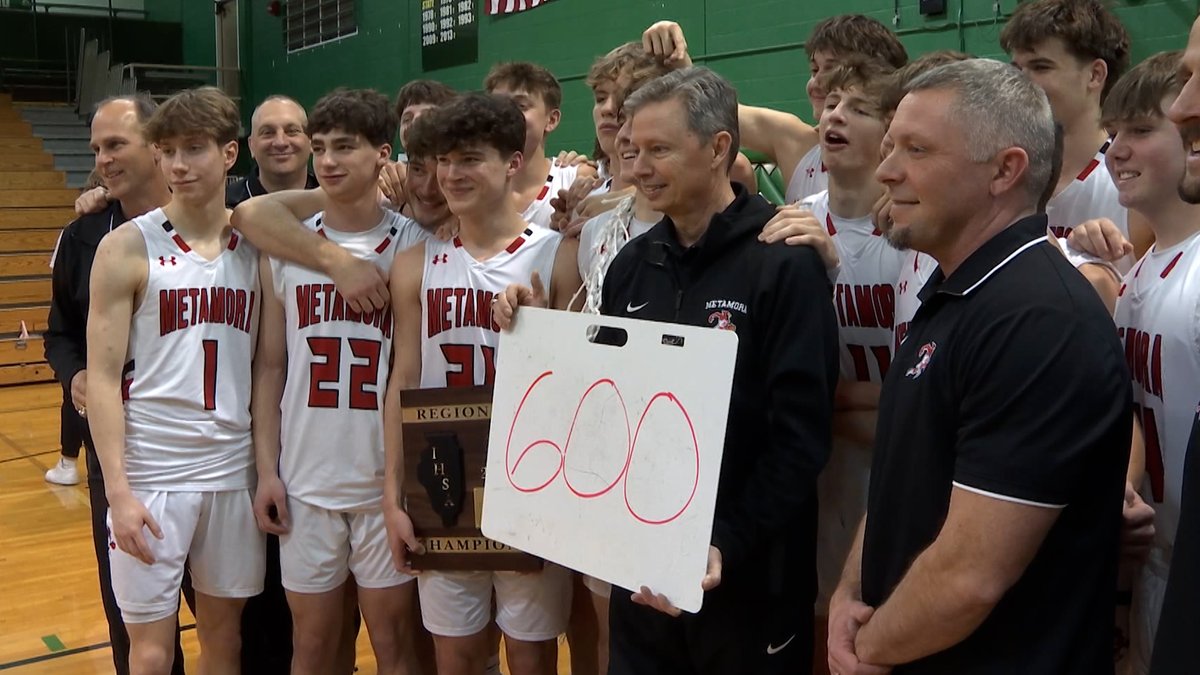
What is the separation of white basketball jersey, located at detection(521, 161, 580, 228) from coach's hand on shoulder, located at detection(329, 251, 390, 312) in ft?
1.61

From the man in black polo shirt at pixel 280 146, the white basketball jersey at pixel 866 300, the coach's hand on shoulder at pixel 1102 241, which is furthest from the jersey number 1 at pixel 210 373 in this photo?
the coach's hand on shoulder at pixel 1102 241

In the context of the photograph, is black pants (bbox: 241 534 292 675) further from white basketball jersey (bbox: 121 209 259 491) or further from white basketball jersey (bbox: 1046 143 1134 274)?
white basketball jersey (bbox: 1046 143 1134 274)

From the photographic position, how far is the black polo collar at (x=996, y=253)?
1.60 meters

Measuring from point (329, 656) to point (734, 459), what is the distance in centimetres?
163

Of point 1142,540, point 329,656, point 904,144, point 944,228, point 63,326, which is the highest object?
point 904,144

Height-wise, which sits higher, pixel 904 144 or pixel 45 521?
Answer: pixel 904 144

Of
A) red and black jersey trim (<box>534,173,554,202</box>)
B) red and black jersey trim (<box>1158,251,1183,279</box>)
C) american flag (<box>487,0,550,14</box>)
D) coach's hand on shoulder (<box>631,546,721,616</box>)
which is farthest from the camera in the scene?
american flag (<box>487,0,550,14</box>)

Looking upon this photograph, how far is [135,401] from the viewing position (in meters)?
3.15

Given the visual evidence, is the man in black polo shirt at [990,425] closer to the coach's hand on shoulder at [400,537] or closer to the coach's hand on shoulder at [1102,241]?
the coach's hand on shoulder at [1102,241]

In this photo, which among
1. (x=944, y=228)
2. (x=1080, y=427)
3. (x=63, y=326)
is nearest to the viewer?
(x=1080, y=427)

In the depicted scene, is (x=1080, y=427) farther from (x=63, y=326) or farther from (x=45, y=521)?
(x=45, y=521)

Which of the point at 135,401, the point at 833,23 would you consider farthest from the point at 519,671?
the point at 833,23

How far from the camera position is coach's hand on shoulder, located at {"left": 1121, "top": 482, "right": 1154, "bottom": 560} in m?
1.94

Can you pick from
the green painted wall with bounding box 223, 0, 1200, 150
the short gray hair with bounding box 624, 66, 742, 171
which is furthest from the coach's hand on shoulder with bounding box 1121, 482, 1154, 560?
the green painted wall with bounding box 223, 0, 1200, 150
